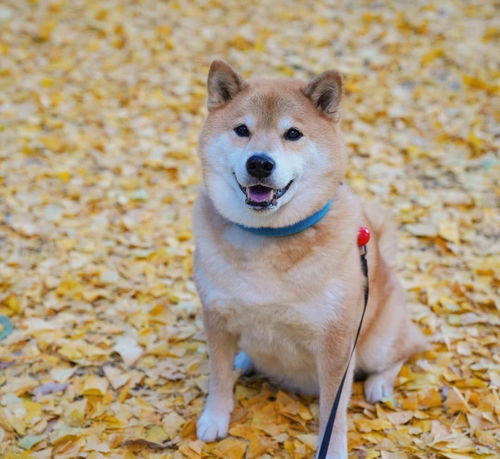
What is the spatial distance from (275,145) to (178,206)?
2.36m

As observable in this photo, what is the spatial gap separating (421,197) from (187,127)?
2.37 meters

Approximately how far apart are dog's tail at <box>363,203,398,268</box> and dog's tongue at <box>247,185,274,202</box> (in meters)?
0.90

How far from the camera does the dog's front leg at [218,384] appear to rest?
2823 millimetres

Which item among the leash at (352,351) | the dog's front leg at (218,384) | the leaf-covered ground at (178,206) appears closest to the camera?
the leash at (352,351)

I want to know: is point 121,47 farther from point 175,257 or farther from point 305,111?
point 305,111

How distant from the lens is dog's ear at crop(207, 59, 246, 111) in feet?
8.79

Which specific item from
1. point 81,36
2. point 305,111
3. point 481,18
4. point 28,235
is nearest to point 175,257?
point 28,235

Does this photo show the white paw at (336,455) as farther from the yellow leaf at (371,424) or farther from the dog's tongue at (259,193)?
the dog's tongue at (259,193)

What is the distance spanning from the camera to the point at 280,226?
262cm

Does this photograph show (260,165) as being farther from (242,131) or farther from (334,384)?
(334,384)

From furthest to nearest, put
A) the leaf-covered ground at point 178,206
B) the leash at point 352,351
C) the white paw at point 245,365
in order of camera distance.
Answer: the white paw at point 245,365 → the leaf-covered ground at point 178,206 → the leash at point 352,351

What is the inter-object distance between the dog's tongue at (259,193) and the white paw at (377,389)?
1244 mm

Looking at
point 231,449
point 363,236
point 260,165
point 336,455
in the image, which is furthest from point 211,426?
point 260,165

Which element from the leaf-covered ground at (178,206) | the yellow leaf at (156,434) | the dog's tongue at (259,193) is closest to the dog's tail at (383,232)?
the leaf-covered ground at (178,206)
